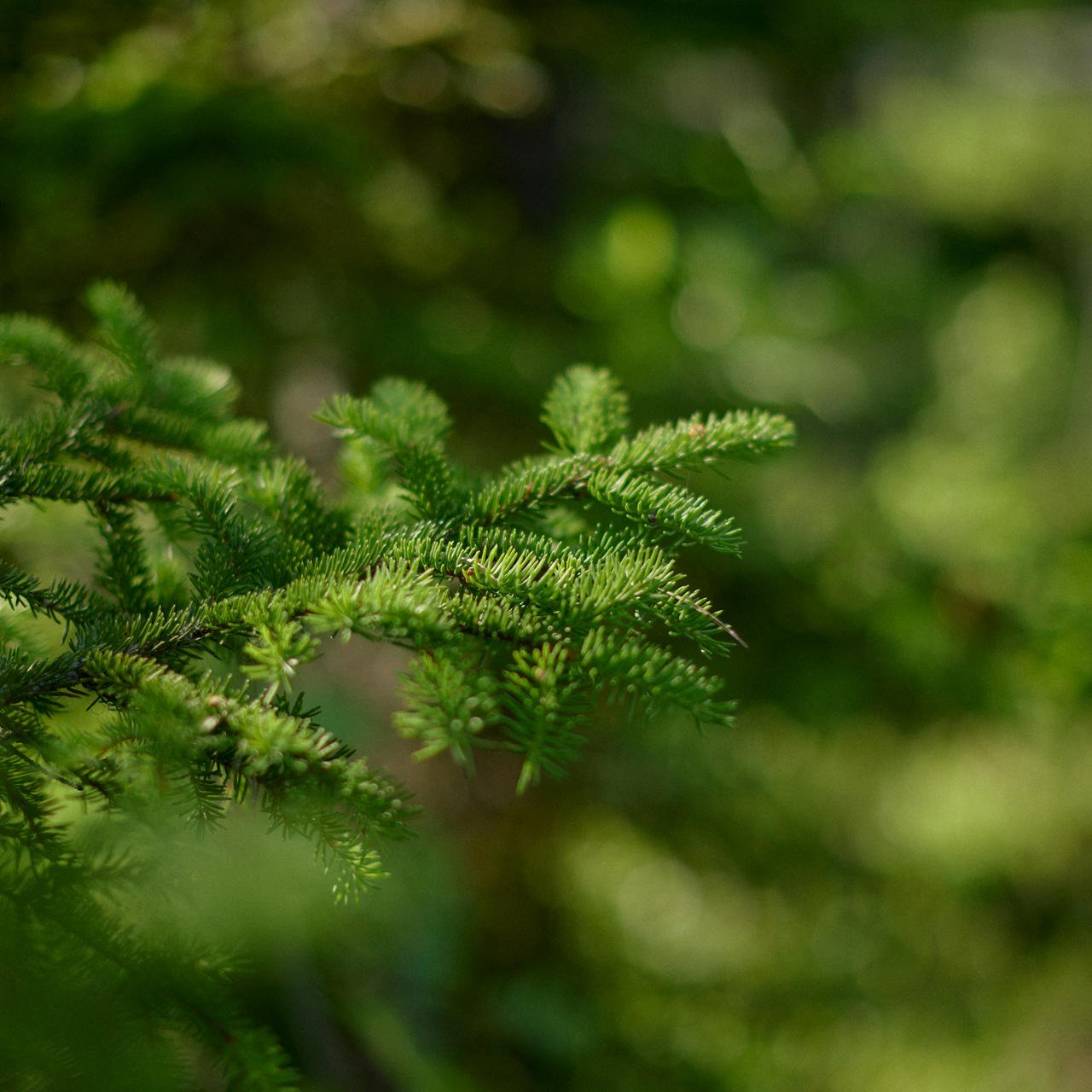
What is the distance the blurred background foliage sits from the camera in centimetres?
223

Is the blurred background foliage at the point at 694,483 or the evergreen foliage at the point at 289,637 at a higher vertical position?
the blurred background foliage at the point at 694,483

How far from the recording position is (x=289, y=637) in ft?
2.27

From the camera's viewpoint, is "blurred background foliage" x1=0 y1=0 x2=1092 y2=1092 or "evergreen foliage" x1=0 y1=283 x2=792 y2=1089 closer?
"evergreen foliage" x1=0 y1=283 x2=792 y2=1089

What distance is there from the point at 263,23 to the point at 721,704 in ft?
8.33

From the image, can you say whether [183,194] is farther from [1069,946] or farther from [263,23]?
[1069,946]

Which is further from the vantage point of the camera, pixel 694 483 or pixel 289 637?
pixel 694 483

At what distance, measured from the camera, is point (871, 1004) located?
2.86 meters

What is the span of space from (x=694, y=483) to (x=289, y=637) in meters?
2.34

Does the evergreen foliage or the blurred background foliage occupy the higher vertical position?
the blurred background foliage

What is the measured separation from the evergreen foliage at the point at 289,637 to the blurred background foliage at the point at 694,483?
1071 millimetres

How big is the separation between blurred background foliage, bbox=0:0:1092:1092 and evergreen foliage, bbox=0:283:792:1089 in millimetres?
1071

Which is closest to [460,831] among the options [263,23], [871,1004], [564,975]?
[564,975]

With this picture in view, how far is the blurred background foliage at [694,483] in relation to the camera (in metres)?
2.23

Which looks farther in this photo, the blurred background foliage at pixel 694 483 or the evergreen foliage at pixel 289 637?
the blurred background foliage at pixel 694 483
